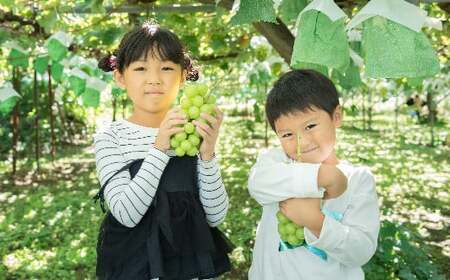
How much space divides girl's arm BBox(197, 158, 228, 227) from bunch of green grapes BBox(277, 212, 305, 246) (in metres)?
0.25

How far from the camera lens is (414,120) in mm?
18750

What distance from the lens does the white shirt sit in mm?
1217

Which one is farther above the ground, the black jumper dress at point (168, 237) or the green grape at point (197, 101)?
the green grape at point (197, 101)

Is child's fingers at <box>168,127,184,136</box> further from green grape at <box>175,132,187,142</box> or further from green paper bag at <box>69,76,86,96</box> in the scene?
green paper bag at <box>69,76,86,96</box>

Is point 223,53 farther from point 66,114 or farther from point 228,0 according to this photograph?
point 66,114

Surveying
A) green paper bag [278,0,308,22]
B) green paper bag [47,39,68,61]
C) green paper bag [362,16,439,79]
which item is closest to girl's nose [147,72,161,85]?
green paper bag [278,0,308,22]

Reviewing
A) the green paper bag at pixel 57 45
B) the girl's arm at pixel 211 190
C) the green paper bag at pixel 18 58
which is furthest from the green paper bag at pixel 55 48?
the girl's arm at pixel 211 190

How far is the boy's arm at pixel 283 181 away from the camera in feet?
3.85

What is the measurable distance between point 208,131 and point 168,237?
0.35 meters

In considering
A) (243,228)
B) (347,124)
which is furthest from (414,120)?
(243,228)

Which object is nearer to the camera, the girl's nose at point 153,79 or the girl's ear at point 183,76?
the girl's nose at point 153,79

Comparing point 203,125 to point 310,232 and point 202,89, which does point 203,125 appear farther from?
point 310,232

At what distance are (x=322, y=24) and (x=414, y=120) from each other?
19421mm

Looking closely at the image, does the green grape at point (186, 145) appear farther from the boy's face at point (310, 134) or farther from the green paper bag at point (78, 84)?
the green paper bag at point (78, 84)
